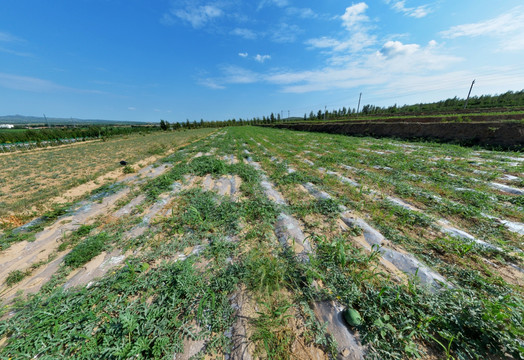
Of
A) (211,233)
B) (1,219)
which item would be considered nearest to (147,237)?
(211,233)

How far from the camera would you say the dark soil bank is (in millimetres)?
9317

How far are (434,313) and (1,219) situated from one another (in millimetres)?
9176

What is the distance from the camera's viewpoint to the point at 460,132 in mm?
11711

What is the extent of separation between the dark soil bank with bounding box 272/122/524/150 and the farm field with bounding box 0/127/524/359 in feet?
27.4

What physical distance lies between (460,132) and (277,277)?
57.3 feet

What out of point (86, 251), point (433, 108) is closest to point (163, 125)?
point (86, 251)

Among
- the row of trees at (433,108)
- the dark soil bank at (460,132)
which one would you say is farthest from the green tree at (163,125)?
the dark soil bank at (460,132)

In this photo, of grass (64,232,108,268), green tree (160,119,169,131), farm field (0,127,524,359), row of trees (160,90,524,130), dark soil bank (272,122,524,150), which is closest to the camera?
farm field (0,127,524,359)

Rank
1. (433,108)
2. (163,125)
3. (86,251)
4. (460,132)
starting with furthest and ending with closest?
1. (163,125)
2. (433,108)
3. (460,132)
4. (86,251)

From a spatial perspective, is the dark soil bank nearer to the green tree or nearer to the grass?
the grass

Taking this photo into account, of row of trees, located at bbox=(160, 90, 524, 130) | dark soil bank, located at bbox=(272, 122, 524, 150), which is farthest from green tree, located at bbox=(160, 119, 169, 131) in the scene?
dark soil bank, located at bbox=(272, 122, 524, 150)

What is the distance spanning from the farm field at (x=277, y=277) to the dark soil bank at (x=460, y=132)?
27.4ft

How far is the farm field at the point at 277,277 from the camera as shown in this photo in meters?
1.72

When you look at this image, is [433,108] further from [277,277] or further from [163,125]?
[163,125]
